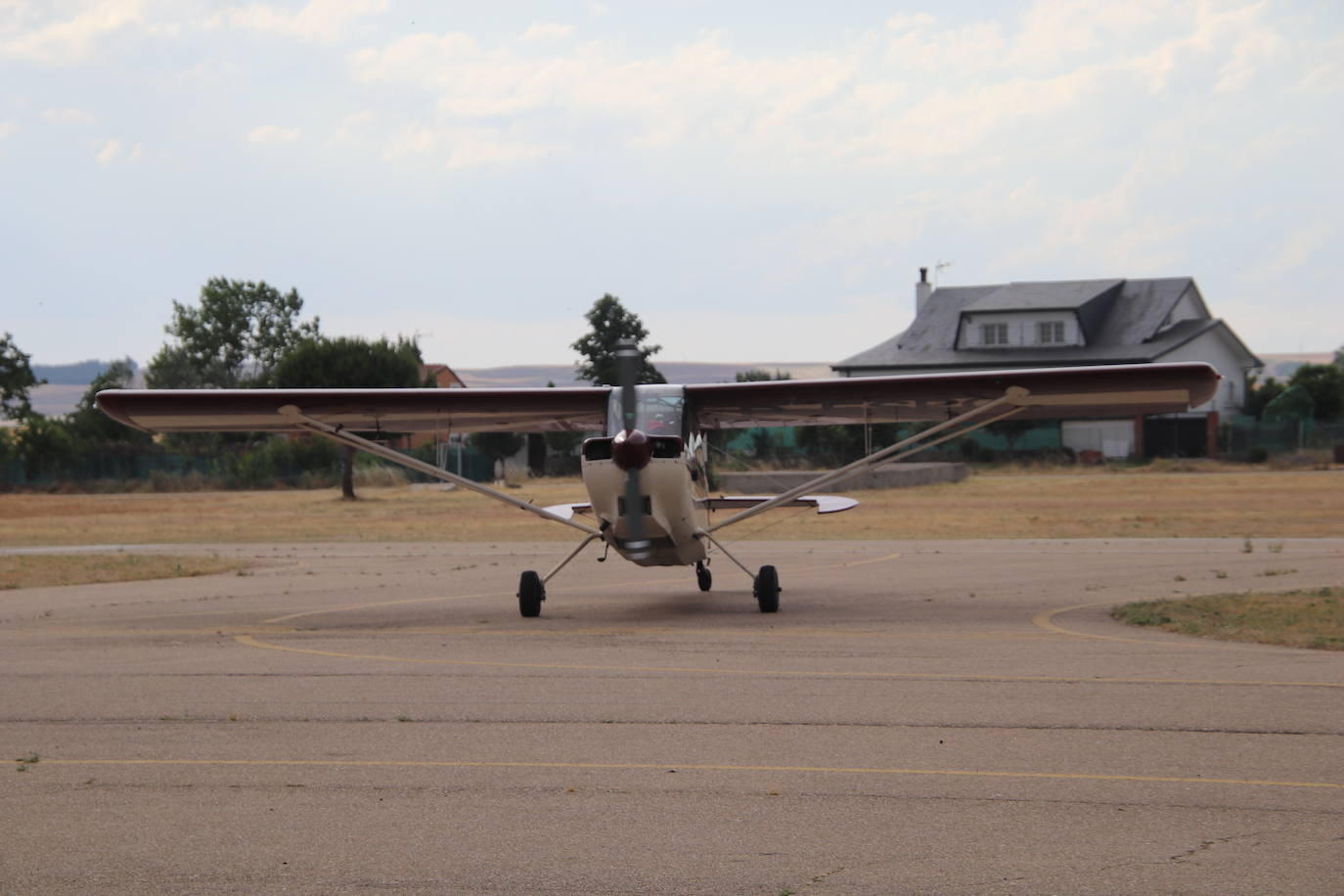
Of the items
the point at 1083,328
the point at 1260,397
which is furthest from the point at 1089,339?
the point at 1260,397

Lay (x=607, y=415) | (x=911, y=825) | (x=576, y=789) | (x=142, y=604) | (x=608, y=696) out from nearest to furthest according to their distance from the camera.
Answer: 1. (x=911, y=825)
2. (x=576, y=789)
3. (x=608, y=696)
4. (x=607, y=415)
5. (x=142, y=604)

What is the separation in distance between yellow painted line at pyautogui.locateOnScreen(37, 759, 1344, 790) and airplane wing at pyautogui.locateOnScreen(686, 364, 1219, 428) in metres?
7.31

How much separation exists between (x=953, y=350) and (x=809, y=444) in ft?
35.9

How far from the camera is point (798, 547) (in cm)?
2673

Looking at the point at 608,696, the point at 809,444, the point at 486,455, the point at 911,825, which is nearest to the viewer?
the point at 911,825

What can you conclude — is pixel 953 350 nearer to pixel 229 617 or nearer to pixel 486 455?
pixel 486 455

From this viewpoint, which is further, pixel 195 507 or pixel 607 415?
pixel 195 507

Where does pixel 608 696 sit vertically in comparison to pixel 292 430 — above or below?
→ below

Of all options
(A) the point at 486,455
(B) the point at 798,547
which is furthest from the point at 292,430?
(A) the point at 486,455

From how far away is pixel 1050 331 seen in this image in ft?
210

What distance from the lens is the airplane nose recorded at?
1350 centimetres

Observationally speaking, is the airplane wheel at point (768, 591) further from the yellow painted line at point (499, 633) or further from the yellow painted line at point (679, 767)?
the yellow painted line at point (679, 767)

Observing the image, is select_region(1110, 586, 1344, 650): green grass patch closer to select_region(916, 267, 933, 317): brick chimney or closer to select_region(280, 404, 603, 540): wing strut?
select_region(280, 404, 603, 540): wing strut

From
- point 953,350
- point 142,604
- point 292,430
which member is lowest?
point 142,604
